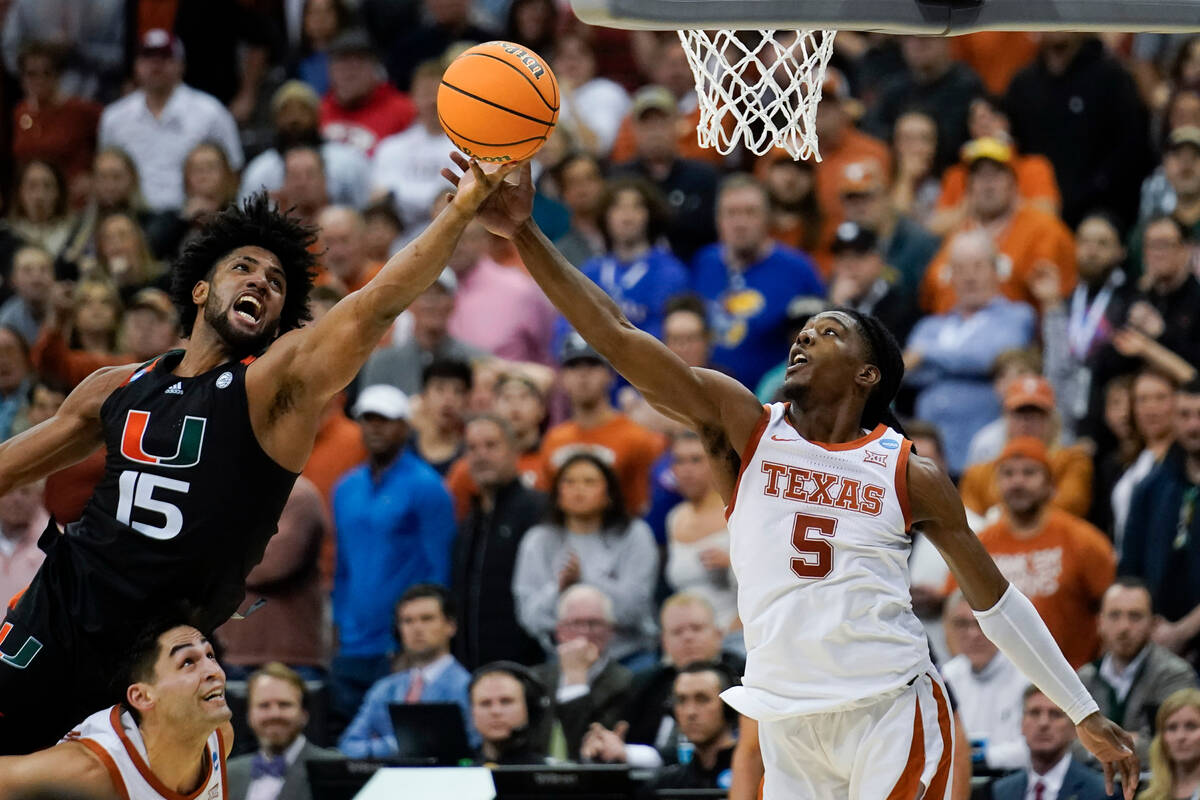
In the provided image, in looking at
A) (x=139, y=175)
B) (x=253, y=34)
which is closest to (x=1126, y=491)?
(x=139, y=175)

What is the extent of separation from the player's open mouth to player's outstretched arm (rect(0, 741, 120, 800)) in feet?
5.00

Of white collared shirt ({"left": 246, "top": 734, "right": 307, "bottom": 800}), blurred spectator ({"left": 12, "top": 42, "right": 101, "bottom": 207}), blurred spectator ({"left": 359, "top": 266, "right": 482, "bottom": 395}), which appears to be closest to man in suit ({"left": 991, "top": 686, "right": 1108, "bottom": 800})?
white collared shirt ({"left": 246, "top": 734, "right": 307, "bottom": 800})

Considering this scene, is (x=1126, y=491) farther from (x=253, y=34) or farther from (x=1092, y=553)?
(x=253, y=34)

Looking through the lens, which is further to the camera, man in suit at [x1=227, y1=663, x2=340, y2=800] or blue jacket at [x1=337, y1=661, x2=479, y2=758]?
blue jacket at [x1=337, y1=661, x2=479, y2=758]

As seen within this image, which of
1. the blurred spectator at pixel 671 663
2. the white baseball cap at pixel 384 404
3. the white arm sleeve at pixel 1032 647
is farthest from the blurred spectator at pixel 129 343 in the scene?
the white arm sleeve at pixel 1032 647

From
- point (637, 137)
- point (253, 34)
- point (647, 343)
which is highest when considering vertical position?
point (253, 34)

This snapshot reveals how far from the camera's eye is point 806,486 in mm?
6359

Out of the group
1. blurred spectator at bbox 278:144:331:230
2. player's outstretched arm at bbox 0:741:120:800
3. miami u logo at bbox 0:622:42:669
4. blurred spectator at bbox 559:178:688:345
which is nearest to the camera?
player's outstretched arm at bbox 0:741:120:800

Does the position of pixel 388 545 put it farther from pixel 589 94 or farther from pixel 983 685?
pixel 589 94

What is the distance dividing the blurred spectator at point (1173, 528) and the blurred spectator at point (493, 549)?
10.7 feet

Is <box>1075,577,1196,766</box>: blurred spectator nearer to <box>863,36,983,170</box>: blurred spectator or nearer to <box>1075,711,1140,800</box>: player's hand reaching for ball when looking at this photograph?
<box>1075,711,1140,800</box>: player's hand reaching for ball

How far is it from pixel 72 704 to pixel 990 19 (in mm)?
3926

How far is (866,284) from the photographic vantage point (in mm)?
11898

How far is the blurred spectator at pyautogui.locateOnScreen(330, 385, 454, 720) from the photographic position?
35.5 ft
